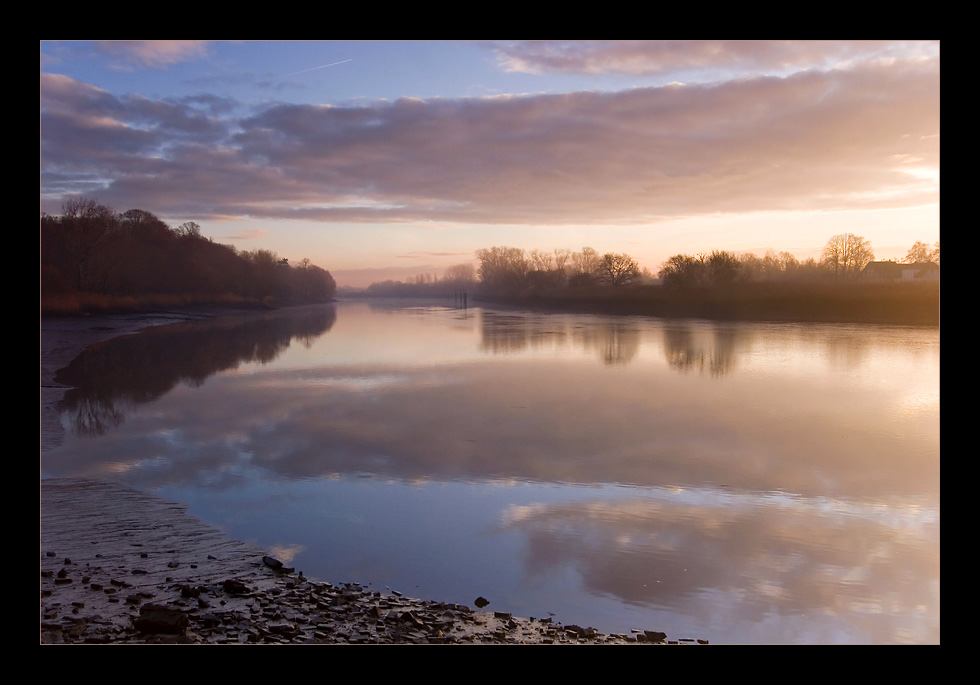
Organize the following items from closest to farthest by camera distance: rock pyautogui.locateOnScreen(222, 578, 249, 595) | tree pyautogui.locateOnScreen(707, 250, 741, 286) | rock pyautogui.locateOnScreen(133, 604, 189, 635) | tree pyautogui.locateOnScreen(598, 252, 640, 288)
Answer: rock pyautogui.locateOnScreen(133, 604, 189, 635), rock pyautogui.locateOnScreen(222, 578, 249, 595), tree pyautogui.locateOnScreen(707, 250, 741, 286), tree pyautogui.locateOnScreen(598, 252, 640, 288)

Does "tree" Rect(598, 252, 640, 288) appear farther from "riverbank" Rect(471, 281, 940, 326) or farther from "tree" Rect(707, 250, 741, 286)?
"tree" Rect(707, 250, 741, 286)

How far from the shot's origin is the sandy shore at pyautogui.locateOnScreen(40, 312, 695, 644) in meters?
4.03

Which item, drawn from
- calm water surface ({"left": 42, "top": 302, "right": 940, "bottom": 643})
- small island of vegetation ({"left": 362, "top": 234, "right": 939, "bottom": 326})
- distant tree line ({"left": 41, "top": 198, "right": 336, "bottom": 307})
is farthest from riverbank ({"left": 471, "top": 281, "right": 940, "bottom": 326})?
distant tree line ({"left": 41, "top": 198, "right": 336, "bottom": 307})

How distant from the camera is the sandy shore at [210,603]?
403 cm

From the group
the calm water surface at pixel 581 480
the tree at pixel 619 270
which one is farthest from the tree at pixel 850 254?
the calm water surface at pixel 581 480

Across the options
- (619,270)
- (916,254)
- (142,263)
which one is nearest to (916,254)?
(916,254)

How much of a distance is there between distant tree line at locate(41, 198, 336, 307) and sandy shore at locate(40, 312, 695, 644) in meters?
31.5

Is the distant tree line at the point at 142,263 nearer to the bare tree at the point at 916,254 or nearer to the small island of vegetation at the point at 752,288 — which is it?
the small island of vegetation at the point at 752,288

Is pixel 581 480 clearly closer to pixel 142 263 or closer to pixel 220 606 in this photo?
pixel 220 606

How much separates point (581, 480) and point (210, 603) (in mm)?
4309
